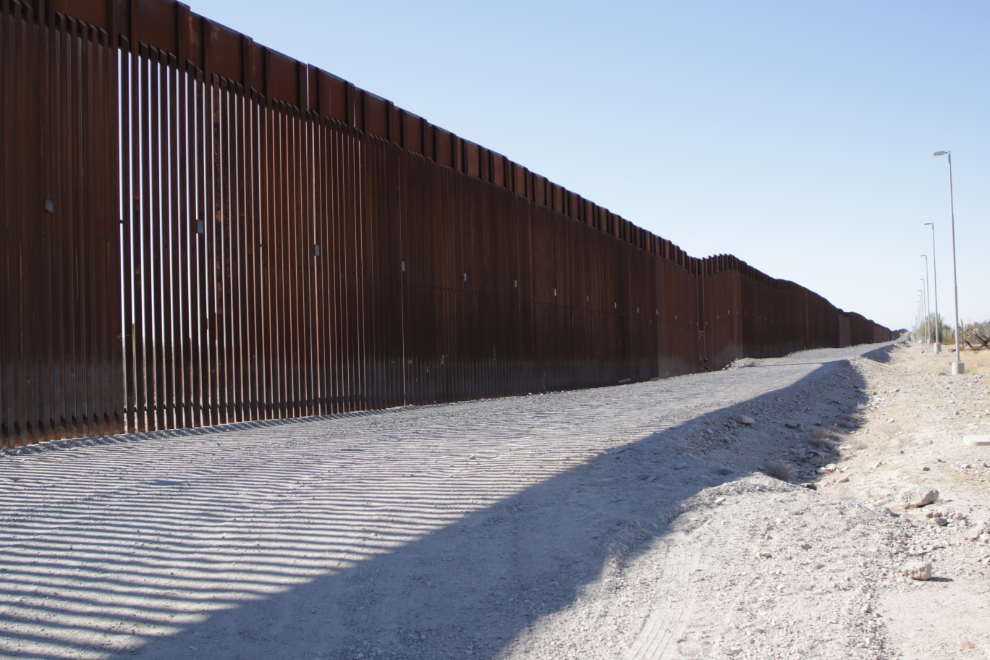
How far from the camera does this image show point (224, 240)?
1072cm

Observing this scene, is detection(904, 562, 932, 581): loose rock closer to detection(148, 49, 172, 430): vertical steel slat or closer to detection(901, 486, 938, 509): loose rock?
detection(901, 486, 938, 509): loose rock

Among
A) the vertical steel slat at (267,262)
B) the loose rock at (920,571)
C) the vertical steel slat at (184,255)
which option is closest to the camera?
→ the loose rock at (920,571)

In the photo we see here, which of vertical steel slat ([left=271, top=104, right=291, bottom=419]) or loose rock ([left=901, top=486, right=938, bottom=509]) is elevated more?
→ vertical steel slat ([left=271, top=104, right=291, bottom=419])

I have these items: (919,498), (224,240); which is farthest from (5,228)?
(919,498)

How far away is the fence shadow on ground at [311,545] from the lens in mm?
3625

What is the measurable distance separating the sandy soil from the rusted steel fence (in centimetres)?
140

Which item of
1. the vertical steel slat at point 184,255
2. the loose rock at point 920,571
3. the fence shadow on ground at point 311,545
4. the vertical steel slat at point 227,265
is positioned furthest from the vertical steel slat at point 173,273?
the loose rock at point 920,571

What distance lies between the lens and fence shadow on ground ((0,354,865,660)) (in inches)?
143

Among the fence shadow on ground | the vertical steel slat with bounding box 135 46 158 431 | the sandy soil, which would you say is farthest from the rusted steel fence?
the fence shadow on ground

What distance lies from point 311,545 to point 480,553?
1025 millimetres

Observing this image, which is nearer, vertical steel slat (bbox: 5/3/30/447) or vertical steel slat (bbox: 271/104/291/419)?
vertical steel slat (bbox: 5/3/30/447)

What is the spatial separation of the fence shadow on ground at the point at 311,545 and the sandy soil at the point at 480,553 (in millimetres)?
18

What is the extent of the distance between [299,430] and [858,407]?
11571 millimetres

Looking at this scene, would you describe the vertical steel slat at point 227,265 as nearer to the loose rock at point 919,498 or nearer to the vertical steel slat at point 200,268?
the vertical steel slat at point 200,268
